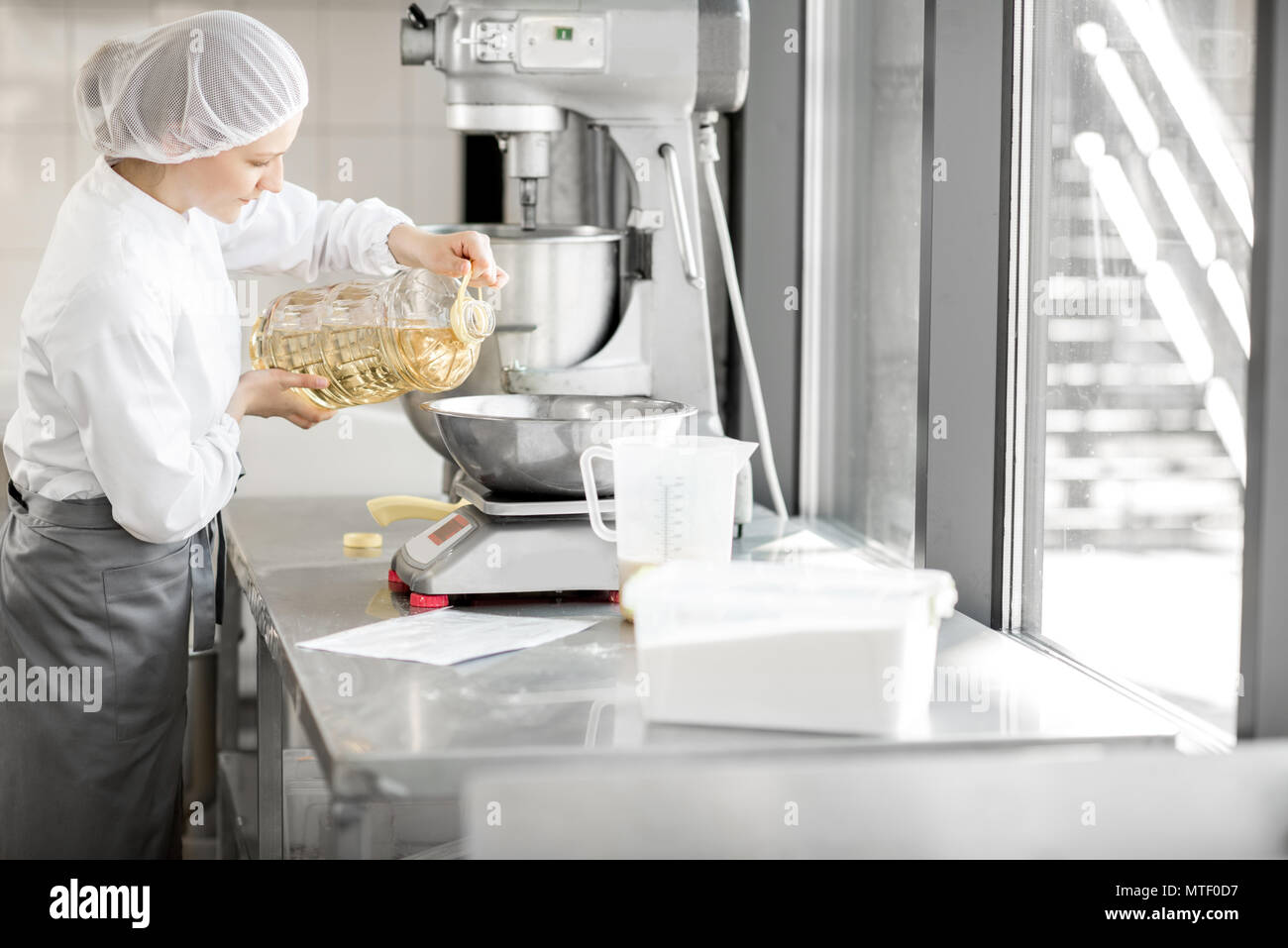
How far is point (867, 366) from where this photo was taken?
215 centimetres

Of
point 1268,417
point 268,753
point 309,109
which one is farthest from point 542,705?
point 309,109

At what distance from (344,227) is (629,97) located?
16.5 inches

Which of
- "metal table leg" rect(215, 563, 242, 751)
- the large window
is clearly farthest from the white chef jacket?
the large window

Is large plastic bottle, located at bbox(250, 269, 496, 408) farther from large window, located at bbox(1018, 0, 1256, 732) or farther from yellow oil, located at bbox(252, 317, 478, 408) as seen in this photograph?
large window, located at bbox(1018, 0, 1256, 732)

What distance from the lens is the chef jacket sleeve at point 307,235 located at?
1.77 m

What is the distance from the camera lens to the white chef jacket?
1.34 metres

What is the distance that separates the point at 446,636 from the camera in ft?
4.47

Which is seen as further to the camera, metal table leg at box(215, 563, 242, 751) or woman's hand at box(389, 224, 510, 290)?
metal table leg at box(215, 563, 242, 751)

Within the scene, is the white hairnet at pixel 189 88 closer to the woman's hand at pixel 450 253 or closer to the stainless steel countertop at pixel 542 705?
the woman's hand at pixel 450 253

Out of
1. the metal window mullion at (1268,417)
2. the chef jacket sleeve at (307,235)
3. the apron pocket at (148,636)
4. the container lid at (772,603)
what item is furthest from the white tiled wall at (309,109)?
the metal window mullion at (1268,417)

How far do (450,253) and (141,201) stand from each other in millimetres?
360

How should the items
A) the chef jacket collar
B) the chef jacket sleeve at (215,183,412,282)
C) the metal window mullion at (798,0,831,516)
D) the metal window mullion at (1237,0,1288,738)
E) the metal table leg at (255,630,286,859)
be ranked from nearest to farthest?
the metal window mullion at (1237,0,1288,738)
the chef jacket collar
the chef jacket sleeve at (215,183,412,282)
the metal table leg at (255,630,286,859)
the metal window mullion at (798,0,831,516)

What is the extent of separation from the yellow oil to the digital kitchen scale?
168 millimetres
